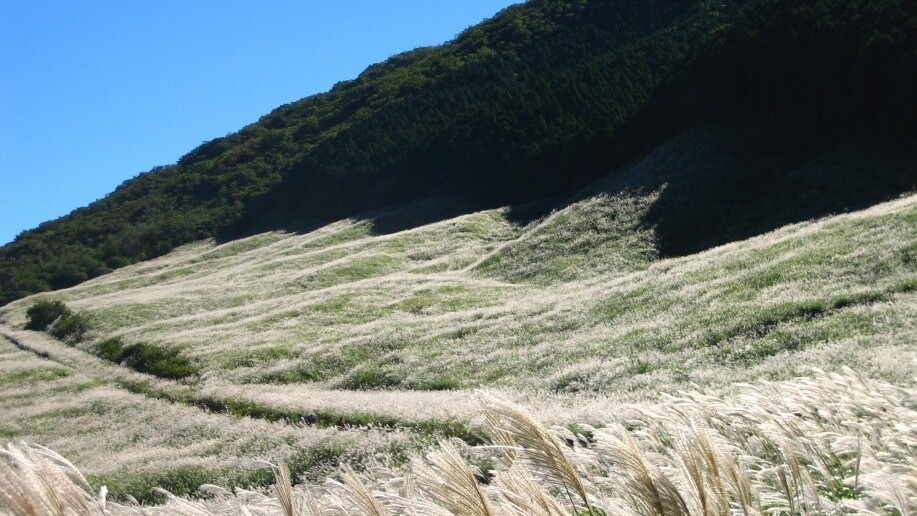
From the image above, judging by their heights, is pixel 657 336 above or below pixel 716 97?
below

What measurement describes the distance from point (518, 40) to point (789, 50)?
108420 mm

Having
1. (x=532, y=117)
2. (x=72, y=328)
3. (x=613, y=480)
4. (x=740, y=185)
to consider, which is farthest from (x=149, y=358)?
(x=532, y=117)

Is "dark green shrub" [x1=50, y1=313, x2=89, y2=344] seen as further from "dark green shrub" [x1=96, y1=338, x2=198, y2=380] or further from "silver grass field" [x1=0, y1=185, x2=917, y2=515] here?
"dark green shrub" [x1=96, y1=338, x2=198, y2=380]

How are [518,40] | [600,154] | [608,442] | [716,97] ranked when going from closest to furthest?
[608,442] → [716,97] → [600,154] → [518,40]

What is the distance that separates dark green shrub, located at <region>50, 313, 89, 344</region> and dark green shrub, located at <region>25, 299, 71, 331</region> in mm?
4243

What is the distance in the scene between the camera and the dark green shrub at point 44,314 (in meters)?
67.6

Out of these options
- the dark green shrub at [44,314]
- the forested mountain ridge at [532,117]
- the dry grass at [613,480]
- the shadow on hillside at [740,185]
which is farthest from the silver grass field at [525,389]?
the forested mountain ridge at [532,117]

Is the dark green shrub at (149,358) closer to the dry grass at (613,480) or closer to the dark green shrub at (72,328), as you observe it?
the dark green shrub at (72,328)

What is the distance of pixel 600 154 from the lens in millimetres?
75188

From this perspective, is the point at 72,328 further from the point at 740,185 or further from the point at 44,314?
the point at 740,185

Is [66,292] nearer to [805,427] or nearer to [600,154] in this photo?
[600,154]

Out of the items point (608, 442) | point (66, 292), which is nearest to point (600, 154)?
point (66, 292)

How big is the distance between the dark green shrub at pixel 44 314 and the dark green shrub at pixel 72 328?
4243 mm

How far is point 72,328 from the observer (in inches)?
2344
